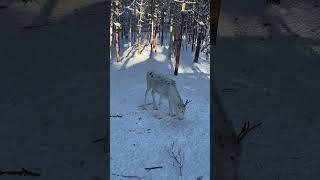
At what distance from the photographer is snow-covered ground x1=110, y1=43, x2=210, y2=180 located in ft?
39.7

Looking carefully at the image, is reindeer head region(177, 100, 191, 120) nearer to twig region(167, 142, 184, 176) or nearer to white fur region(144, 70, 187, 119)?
white fur region(144, 70, 187, 119)

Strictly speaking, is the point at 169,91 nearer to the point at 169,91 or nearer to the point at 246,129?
the point at 169,91

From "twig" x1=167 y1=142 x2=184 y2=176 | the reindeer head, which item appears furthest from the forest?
"twig" x1=167 y1=142 x2=184 y2=176

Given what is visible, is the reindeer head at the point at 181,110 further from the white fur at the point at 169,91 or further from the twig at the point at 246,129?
the twig at the point at 246,129

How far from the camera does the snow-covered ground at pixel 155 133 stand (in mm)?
12109

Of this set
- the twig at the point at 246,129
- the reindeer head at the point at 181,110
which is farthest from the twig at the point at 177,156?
the twig at the point at 246,129

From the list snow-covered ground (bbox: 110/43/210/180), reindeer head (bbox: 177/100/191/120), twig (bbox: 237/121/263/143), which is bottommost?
snow-covered ground (bbox: 110/43/210/180)
